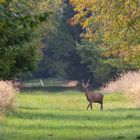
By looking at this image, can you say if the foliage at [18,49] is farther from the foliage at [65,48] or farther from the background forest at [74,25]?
the foliage at [65,48]

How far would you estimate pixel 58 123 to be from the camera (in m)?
22.6

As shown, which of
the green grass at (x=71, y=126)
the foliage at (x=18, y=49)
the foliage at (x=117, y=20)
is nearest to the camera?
the green grass at (x=71, y=126)

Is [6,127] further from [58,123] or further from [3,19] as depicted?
[3,19]

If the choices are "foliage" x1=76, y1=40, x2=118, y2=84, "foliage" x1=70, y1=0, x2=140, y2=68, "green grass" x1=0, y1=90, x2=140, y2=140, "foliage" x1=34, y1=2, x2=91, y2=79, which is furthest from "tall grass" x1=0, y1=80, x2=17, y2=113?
"foliage" x1=34, y1=2, x2=91, y2=79

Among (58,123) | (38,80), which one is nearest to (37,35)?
(58,123)

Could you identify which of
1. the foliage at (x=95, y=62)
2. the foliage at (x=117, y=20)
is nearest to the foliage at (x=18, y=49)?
the foliage at (x=117, y=20)

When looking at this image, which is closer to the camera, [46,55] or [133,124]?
[133,124]

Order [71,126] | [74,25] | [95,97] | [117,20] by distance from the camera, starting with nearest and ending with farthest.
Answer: [117,20] < [71,126] < [95,97] < [74,25]

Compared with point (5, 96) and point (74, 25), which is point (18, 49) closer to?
point (5, 96)

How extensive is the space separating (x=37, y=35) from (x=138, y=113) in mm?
9895

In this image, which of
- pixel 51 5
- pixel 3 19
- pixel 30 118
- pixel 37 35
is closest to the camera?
pixel 3 19

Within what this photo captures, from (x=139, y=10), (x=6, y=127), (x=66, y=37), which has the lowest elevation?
(x=66, y=37)

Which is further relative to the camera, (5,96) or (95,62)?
(95,62)

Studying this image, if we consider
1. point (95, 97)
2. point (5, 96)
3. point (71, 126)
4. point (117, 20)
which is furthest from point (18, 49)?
point (117, 20)
